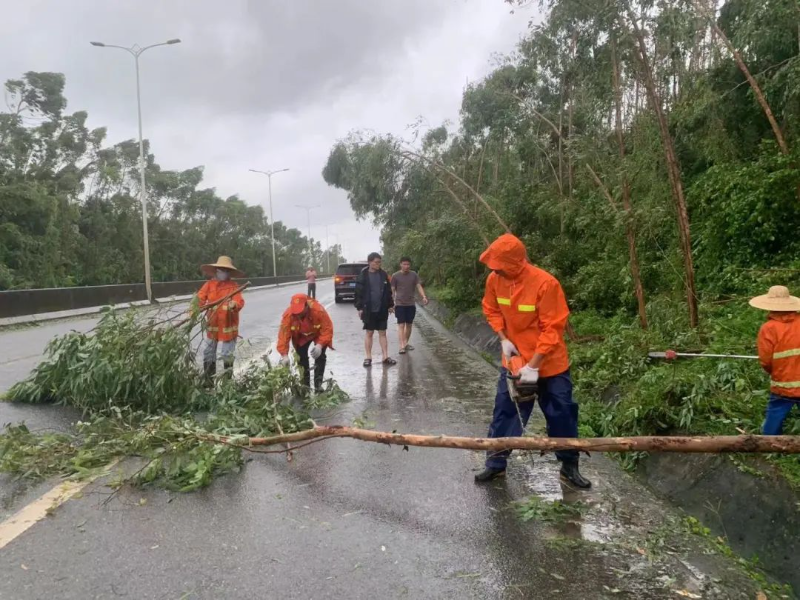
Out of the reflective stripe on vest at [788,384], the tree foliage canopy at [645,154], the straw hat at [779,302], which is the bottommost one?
the reflective stripe on vest at [788,384]

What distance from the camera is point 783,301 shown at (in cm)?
421

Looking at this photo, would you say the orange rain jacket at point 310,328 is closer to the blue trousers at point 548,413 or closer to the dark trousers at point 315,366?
the dark trousers at point 315,366

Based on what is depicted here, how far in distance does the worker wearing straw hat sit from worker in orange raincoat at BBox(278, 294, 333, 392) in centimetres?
451

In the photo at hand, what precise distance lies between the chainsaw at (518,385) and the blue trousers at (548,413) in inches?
3.4

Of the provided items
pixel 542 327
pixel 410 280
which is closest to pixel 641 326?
pixel 410 280

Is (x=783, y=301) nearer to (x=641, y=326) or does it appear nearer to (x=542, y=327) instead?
(x=542, y=327)

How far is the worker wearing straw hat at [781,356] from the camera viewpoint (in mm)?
4004

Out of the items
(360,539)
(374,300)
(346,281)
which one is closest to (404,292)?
(374,300)

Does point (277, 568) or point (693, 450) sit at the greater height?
point (693, 450)

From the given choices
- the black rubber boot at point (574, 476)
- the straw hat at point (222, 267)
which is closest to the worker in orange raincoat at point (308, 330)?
the straw hat at point (222, 267)

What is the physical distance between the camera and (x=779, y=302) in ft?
13.8

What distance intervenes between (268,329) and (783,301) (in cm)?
1164

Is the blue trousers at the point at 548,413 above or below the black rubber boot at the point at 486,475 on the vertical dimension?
above

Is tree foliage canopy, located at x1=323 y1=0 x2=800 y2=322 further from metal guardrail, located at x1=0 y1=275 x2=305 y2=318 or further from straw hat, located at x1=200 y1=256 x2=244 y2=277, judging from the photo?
metal guardrail, located at x1=0 y1=275 x2=305 y2=318
